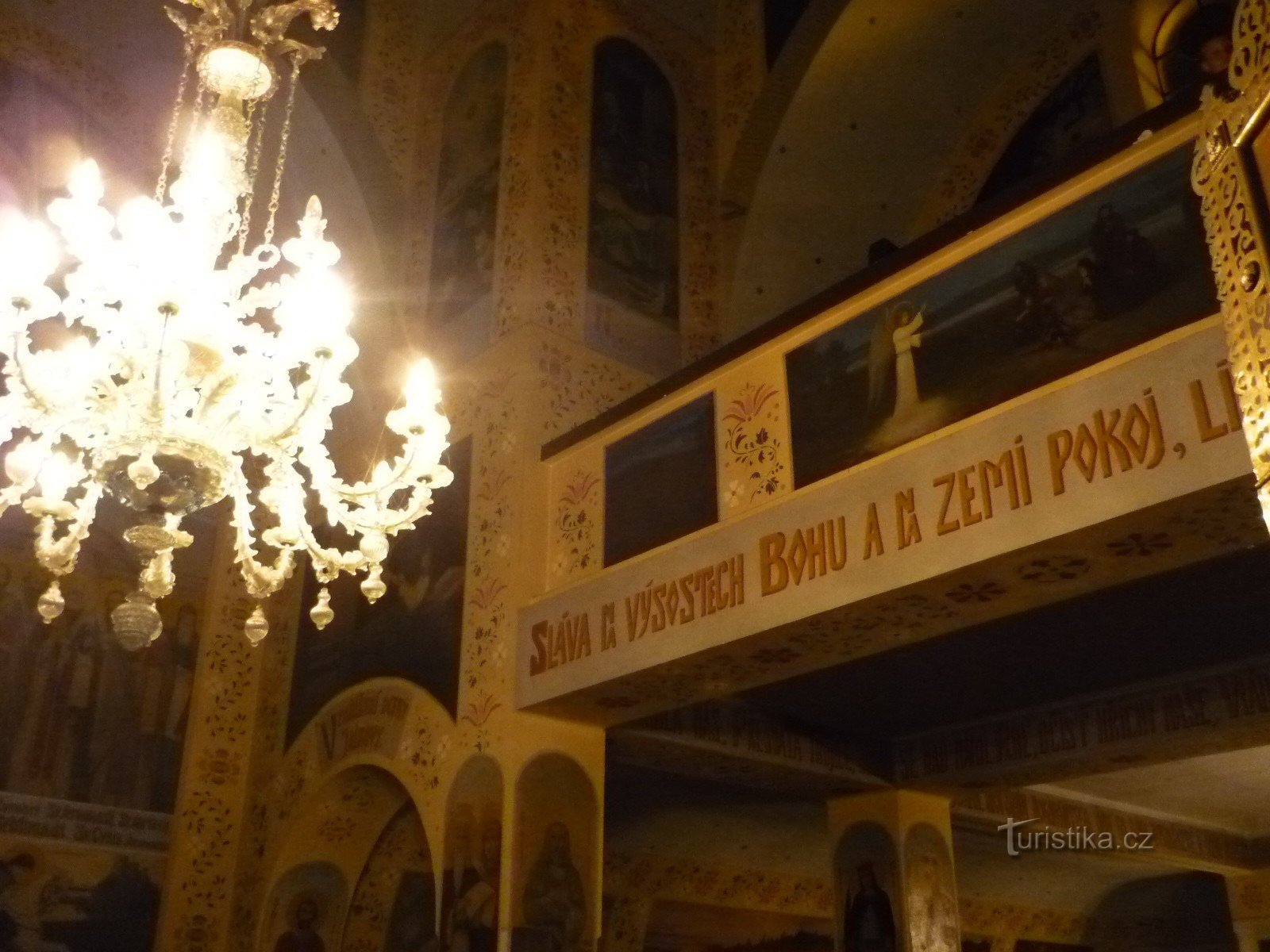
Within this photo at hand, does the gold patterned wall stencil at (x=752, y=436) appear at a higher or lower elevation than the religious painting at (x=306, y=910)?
higher

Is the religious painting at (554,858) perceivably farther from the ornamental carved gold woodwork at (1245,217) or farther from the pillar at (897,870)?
the ornamental carved gold woodwork at (1245,217)

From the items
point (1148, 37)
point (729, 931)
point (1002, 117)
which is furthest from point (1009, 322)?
point (729, 931)

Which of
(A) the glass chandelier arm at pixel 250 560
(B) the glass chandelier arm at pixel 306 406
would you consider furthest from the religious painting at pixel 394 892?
(B) the glass chandelier arm at pixel 306 406

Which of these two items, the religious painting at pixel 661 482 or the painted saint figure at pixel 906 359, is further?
the religious painting at pixel 661 482

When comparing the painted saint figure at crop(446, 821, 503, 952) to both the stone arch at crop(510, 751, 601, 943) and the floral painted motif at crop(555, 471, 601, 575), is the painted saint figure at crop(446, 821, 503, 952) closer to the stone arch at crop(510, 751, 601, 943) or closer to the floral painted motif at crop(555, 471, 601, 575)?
the stone arch at crop(510, 751, 601, 943)

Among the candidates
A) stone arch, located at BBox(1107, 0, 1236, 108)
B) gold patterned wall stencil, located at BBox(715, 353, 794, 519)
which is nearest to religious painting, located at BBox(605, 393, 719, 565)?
gold patterned wall stencil, located at BBox(715, 353, 794, 519)

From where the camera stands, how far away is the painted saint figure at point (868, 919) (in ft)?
27.3

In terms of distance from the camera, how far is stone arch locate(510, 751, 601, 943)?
6281 mm

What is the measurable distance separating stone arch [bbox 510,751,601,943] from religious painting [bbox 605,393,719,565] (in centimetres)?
119

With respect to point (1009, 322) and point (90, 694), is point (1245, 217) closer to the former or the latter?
point (1009, 322)

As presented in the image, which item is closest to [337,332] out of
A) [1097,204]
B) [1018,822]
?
[1097,204]

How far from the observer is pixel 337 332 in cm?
445

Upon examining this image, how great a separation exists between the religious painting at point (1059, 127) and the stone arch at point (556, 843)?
510 centimetres

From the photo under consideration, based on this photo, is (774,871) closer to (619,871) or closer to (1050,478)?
(619,871)
